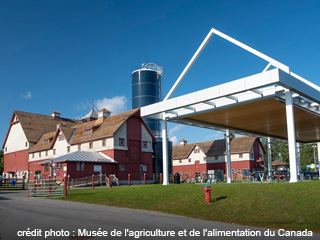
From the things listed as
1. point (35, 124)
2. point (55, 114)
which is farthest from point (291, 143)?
point (55, 114)

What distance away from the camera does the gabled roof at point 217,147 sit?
58875mm

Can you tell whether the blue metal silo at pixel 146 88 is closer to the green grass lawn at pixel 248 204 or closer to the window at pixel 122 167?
the window at pixel 122 167

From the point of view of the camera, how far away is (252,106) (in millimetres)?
20875

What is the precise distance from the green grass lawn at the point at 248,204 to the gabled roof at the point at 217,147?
4285 cm

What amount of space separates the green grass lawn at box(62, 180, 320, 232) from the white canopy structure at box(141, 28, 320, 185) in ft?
11.6

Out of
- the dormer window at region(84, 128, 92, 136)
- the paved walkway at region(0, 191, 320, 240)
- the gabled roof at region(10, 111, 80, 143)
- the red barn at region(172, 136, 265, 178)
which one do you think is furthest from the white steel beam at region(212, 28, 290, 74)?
the gabled roof at region(10, 111, 80, 143)

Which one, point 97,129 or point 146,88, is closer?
point 97,129

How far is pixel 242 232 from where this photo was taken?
9.62 metres

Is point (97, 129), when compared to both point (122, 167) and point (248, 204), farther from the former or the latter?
point (248, 204)

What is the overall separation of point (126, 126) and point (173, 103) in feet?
78.2

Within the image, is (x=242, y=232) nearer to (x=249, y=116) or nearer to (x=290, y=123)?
(x=290, y=123)

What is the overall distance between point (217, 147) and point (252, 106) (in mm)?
42510

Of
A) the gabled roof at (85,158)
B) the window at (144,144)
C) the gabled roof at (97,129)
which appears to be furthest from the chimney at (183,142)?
the gabled roof at (85,158)

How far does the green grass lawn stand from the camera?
1091 centimetres
